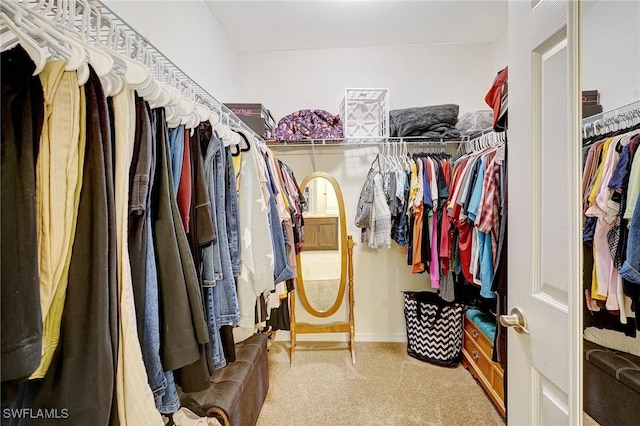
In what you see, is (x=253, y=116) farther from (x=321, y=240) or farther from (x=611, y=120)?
(x=611, y=120)

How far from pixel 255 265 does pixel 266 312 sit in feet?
1.06

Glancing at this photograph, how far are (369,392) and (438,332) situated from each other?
74cm

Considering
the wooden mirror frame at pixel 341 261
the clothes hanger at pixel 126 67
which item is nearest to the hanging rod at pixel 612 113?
the clothes hanger at pixel 126 67

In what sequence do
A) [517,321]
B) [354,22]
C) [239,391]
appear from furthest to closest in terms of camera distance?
[354,22]
[239,391]
[517,321]

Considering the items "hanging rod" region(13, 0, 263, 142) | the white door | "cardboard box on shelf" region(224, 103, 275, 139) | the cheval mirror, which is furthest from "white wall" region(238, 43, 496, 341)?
the white door

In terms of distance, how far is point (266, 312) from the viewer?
4.77 ft

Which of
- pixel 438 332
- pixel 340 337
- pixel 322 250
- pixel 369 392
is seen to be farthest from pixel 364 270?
pixel 369 392

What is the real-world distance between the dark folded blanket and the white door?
165 cm

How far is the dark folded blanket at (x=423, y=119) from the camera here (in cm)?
255

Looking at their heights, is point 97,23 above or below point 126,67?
above

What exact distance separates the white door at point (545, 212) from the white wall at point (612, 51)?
3 cm

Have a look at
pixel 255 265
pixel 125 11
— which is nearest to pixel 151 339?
pixel 255 265

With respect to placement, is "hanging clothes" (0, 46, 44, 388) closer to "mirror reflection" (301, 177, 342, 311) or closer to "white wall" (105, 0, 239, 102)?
"white wall" (105, 0, 239, 102)

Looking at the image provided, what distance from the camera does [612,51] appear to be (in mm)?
681
